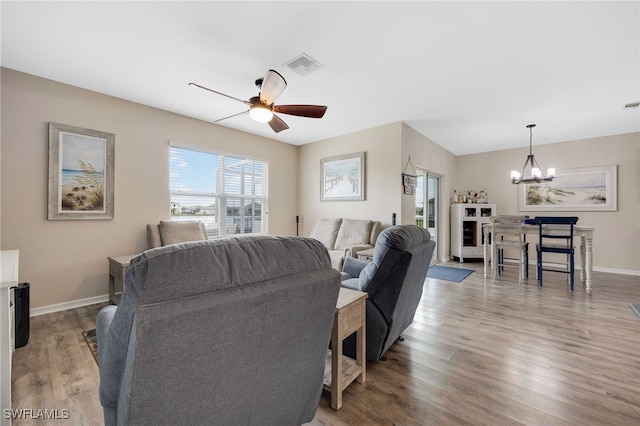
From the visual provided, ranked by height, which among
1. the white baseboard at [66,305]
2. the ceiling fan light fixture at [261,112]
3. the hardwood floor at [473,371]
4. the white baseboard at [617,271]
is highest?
the ceiling fan light fixture at [261,112]

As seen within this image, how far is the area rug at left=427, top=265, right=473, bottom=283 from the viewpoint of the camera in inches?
183

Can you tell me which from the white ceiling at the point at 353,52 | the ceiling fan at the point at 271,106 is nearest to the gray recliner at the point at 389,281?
the ceiling fan at the point at 271,106

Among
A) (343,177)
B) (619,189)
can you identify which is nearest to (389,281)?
(343,177)

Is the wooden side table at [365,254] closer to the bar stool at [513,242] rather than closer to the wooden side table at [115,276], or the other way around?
the bar stool at [513,242]

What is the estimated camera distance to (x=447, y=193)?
6.38 metres

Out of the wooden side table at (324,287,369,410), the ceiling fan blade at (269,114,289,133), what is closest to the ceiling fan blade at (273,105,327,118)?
the ceiling fan blade at (269,114,289,133)

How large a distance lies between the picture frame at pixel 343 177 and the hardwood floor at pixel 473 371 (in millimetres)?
2394

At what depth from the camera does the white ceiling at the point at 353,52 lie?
6.73 ft

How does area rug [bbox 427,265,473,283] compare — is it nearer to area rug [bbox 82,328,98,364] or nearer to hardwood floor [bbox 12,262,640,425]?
hardwood floor [bbox 12,262,640,425]

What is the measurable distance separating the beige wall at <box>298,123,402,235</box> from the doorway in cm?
111

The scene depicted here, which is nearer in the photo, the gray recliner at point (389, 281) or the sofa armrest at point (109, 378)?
the sofa armrest at point (109, 378)

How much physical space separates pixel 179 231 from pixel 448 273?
14.6 feet

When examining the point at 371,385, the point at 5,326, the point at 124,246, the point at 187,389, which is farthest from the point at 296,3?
the point at 124,246

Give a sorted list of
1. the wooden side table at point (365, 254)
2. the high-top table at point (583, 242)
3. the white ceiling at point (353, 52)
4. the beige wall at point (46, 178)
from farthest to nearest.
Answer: the wooden side table at point (365, 254) < the high-top table at point (583, 242) < the beige wall at point (46, 178) < the white ceiling at point (353, 52)
